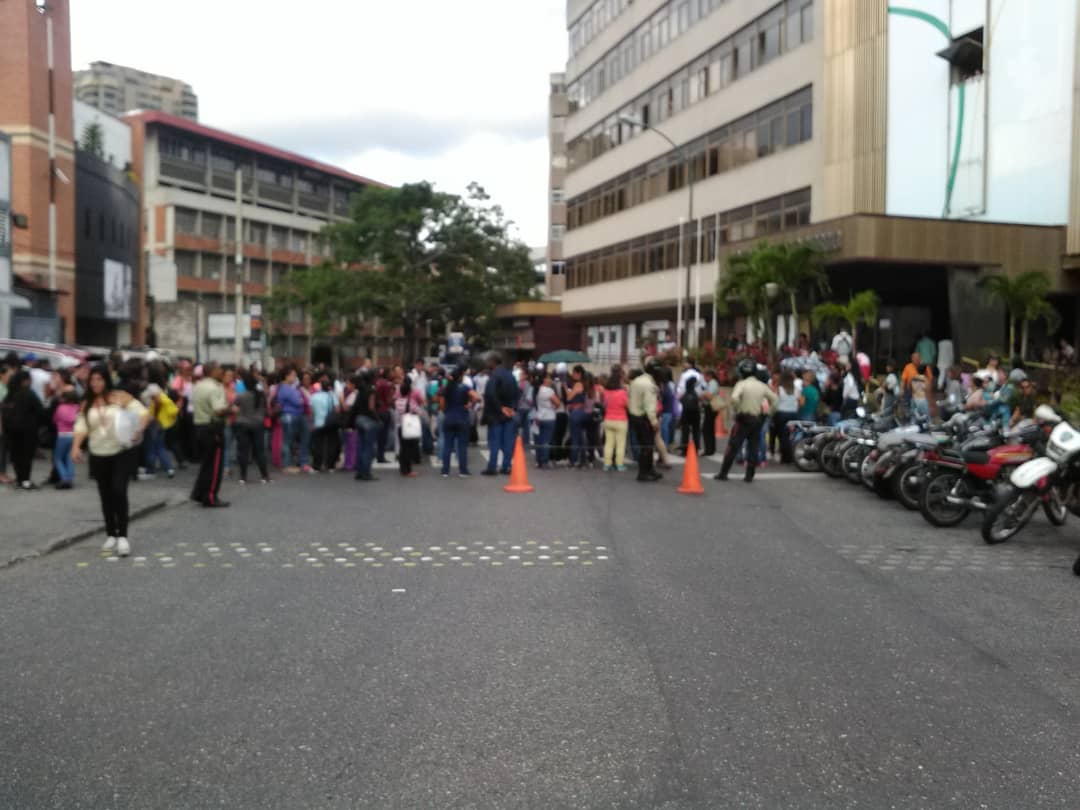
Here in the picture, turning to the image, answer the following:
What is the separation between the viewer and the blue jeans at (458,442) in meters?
16.8

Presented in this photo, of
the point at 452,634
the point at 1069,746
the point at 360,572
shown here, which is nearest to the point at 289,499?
the point at 360,572

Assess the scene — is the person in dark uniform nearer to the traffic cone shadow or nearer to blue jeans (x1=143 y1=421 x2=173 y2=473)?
blue jeans (x1=143 y1=421 x2=173 y2=473)

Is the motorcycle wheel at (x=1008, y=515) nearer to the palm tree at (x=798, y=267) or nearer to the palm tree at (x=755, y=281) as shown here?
the palm tree at (x=755, y=281)

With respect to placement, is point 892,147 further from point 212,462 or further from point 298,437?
point 212,462

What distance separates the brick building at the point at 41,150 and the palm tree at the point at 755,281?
2343 centimetres

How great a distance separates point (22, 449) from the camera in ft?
47.2

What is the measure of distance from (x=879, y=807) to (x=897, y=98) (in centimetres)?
3178

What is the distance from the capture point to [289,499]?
46.3 feet

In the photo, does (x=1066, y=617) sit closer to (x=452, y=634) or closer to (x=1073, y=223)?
(x=452, y=634)

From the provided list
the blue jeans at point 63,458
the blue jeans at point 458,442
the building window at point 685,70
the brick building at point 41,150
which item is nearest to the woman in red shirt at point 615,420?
the blue jeans at point 458,442

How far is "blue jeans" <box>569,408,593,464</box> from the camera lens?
18.7 meters

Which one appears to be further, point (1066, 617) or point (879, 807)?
point (1066, 617)

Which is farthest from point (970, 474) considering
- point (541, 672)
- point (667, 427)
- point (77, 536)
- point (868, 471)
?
point (77, 536)

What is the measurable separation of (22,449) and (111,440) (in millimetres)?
5440
